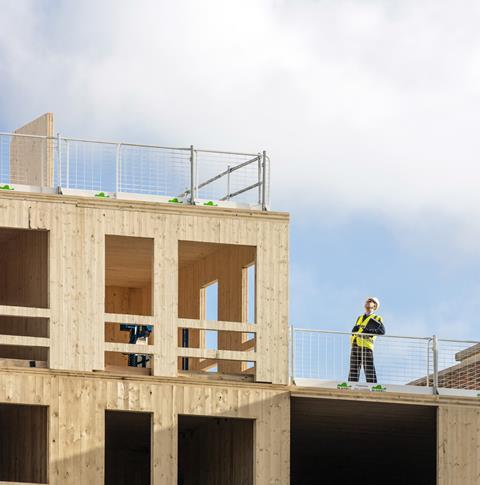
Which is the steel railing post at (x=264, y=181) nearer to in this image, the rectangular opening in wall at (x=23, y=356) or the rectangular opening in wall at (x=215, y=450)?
the rectangular opening in wall at (x=215, y=450)

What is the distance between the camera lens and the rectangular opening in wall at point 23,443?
4544cm

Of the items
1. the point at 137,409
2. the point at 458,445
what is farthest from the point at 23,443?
the point at 458,445

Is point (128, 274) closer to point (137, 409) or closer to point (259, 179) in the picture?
point (259, 179)

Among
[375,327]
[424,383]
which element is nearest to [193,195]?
[375,327]

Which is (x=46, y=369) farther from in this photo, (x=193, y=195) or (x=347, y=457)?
(x=347, y=457)

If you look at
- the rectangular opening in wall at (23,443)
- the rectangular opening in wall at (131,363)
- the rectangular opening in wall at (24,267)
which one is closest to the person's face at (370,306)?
the rectangular opening in wall at (131,363)

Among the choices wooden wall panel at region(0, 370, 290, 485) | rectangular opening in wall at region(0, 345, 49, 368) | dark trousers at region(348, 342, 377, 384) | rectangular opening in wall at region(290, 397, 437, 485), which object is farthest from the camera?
rectangular opening in wall at region(290, 397, 437, 485)

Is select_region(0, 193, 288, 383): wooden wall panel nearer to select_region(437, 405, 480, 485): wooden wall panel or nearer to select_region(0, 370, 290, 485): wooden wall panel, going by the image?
select_region(0, 370, 290, 485): wooden wall panel

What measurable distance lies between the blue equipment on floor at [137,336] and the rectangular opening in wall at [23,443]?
3.10 m

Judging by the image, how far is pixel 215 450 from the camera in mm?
49188

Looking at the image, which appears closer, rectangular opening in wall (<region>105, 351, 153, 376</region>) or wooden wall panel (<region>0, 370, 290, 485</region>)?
wooden wall panel (<region>0, 370, 290, 485</region>)

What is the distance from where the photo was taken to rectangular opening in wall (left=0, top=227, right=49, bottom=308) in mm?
46656

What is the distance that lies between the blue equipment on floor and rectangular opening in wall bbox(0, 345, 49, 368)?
A: 2117mm

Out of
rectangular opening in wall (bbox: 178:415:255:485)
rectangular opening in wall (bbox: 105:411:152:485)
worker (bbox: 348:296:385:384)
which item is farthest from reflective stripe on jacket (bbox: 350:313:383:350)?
rectangular opening in wall (bbox: 105:411:152:485)
